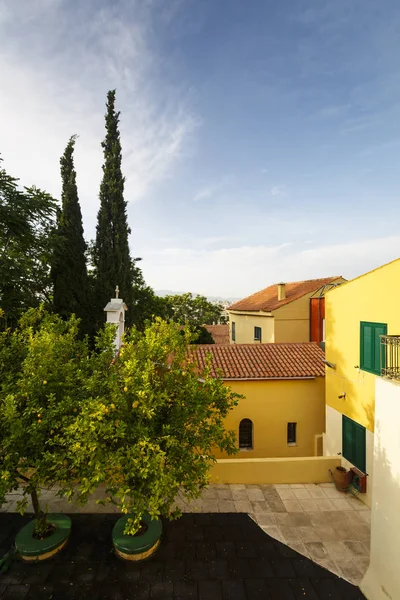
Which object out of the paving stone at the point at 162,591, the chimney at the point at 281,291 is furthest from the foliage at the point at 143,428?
the chimney at the point at 281,291

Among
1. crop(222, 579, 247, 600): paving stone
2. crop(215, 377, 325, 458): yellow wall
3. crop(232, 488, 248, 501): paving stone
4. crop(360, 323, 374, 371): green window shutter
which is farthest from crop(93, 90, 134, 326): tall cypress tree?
crop(222, 579, 247, 600): paving stone

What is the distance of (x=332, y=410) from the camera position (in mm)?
12719

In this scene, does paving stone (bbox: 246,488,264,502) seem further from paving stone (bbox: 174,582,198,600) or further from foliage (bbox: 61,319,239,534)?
foliage (bbox: 61,319,239,534)

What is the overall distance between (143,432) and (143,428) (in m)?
0.10

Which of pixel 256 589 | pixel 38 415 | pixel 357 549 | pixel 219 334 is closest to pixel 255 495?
pixel 357 549

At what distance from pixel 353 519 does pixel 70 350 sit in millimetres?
9986

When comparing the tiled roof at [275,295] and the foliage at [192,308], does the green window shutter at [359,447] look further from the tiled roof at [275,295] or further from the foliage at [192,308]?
the foliage at [192,308]

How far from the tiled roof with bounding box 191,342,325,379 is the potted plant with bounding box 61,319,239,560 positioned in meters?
5.75

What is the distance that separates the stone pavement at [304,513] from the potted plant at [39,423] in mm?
1987

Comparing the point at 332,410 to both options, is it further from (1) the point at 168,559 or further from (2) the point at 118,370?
(2) the point at 118,370

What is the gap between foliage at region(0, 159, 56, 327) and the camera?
59.4 ft

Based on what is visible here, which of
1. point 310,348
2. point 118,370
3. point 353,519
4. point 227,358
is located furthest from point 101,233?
point 353,519

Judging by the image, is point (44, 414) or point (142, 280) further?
point (142, 280)

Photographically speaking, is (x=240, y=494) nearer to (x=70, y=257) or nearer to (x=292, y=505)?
(x=292, y=505)
